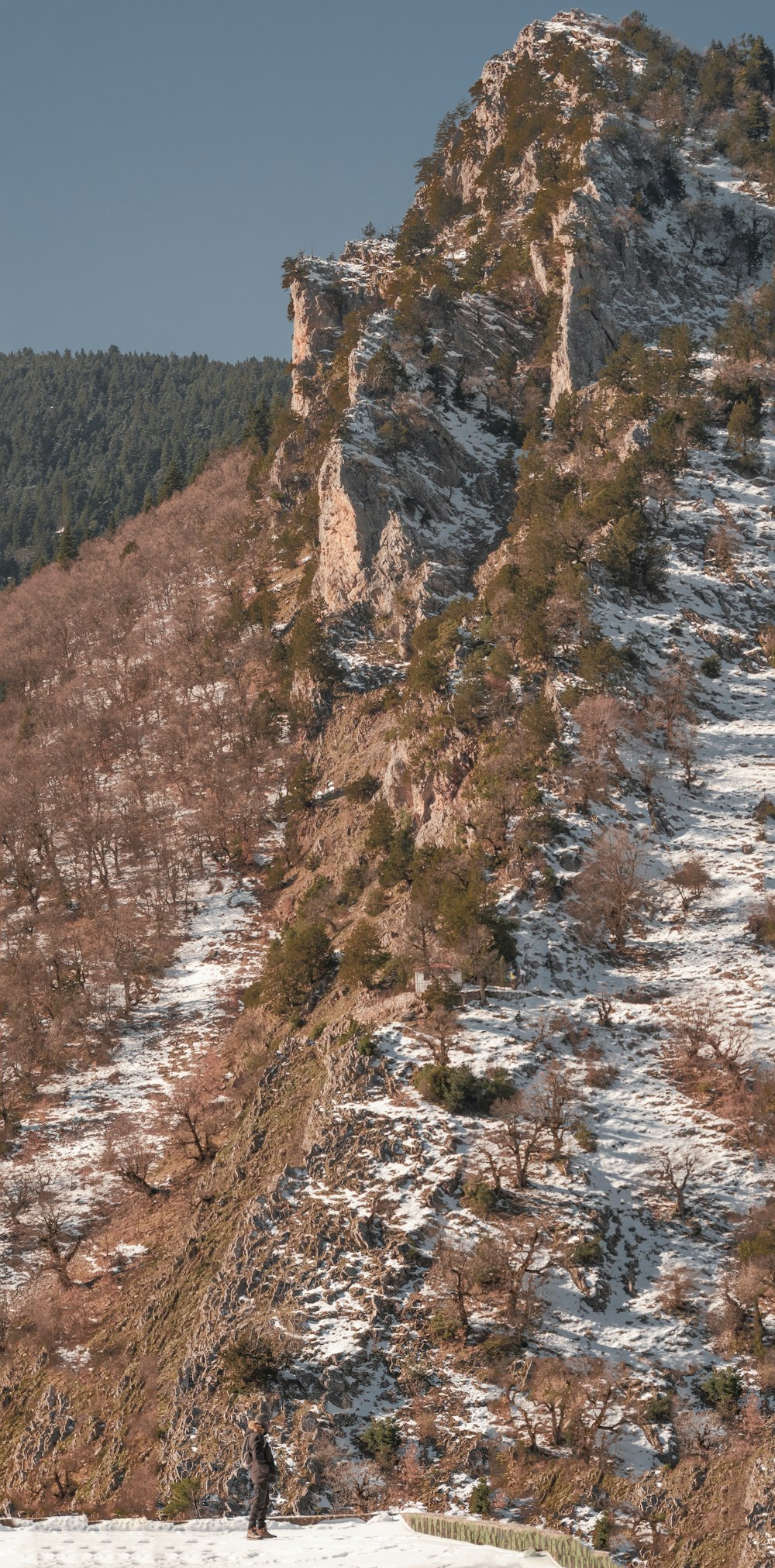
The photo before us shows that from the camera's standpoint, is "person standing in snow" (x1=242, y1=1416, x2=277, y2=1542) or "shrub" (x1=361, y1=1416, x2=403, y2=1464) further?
"shrub" (x1=361, y1=1416, x2=403, y2=1464)

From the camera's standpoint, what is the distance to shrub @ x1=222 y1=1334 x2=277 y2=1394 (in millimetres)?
27062

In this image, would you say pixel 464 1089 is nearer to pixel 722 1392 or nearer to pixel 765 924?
pixel 722 1392

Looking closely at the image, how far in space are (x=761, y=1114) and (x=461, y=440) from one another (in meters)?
54.1

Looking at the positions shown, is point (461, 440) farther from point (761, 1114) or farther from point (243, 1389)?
point (243, 1389)

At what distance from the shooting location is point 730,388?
66500mm

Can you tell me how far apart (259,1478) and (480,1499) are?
8.81 meters

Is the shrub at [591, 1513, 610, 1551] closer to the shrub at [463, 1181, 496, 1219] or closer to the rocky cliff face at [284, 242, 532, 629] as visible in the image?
the shrub at [463, 1181, 496, 1219]

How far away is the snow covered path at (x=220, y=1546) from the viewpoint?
16609 mm

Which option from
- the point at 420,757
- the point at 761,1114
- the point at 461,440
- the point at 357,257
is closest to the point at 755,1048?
the point at 761,1114

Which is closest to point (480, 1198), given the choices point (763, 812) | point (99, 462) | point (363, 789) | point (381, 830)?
point (763, 812)

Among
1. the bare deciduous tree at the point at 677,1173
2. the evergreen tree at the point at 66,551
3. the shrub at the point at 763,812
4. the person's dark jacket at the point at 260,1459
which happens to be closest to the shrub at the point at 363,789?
the shrub at the point at 763,812

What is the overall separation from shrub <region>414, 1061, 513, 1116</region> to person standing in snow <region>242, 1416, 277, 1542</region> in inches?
590

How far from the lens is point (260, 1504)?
18.0 m

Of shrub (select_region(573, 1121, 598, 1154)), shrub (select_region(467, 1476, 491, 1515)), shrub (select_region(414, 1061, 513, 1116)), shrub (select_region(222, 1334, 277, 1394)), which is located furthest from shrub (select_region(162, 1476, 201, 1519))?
shrub (select_region(573, 1121, 598, 1154))
